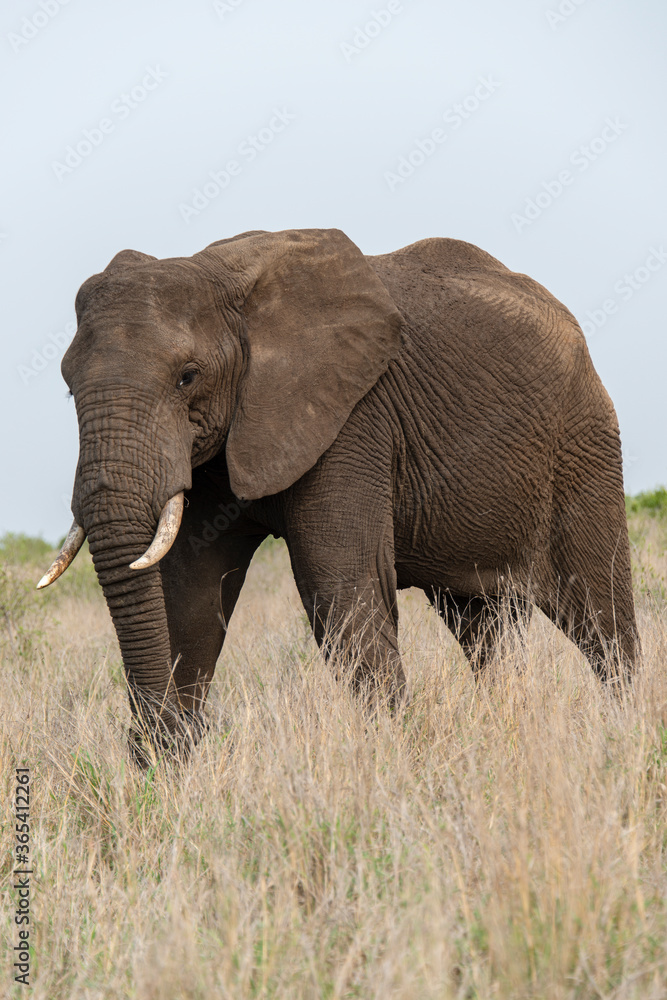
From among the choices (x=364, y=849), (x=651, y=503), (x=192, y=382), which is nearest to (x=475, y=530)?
(x=192, y=382)

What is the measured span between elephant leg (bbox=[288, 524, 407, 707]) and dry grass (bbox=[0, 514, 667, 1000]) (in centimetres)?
21

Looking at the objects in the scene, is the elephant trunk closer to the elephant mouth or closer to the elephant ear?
the elephant mouth

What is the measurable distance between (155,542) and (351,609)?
3.58 ft

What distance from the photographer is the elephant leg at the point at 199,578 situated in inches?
234

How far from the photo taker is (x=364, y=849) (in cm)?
340

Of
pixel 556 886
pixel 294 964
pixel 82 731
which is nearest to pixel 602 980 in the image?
pixel 556 886

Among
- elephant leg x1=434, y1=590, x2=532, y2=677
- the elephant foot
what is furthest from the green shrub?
the elephant foot

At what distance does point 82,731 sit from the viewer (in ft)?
15.9

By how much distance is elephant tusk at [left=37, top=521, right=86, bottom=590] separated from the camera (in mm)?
4906
